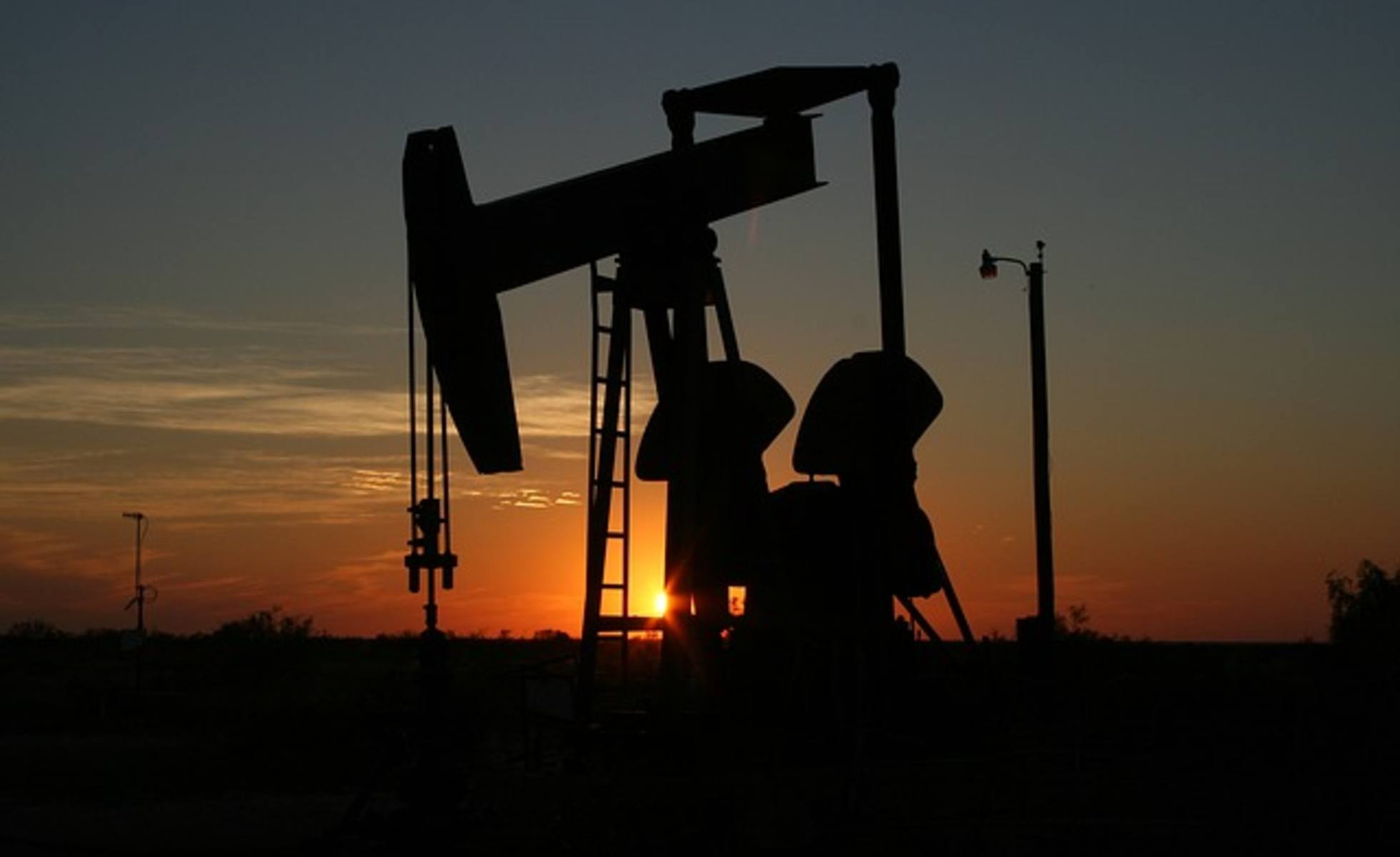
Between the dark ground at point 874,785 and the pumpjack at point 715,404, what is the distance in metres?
0.64

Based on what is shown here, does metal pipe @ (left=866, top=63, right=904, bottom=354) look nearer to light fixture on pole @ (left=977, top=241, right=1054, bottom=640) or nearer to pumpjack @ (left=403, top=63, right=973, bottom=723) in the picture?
pumpjack @ (left=403, top=63, right=973, bottom=723)

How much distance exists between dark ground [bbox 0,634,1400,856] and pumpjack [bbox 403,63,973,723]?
0.64 m

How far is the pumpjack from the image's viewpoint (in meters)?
12.7

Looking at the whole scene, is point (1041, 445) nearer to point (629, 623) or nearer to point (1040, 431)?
point (1040, 431)

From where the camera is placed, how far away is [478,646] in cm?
6450

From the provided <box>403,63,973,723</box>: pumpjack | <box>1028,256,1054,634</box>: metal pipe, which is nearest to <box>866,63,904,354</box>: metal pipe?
<box>403,63,973,723</box>: pumpjack

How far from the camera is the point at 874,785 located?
10.7 metres

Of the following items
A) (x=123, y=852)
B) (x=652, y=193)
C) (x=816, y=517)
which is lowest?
(x=123, y=852)

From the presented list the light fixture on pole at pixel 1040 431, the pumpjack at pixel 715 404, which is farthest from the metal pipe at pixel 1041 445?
the pumpjack at pixel 715 404

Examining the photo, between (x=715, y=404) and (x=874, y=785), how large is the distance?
148 inches

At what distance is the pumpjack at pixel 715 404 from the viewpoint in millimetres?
12664

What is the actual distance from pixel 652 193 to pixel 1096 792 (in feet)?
16.8

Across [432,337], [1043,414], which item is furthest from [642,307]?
[1043,414]

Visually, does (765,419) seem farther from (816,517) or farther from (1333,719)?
(1333,719)
